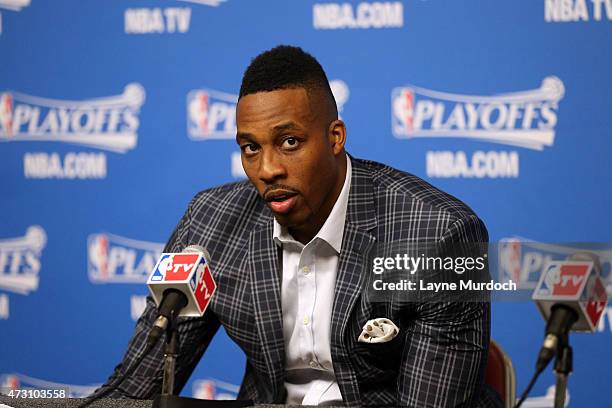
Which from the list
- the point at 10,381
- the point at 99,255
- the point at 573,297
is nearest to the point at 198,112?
the point at 99,255

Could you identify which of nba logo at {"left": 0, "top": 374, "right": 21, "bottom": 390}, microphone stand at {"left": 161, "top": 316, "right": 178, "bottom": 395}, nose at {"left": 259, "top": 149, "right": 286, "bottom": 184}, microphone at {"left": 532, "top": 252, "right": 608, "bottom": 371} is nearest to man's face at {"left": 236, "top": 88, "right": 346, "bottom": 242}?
nose at {"left": 259, "top": 149, "right": 286, "bottom": 184}

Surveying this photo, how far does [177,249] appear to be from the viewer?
7.34 ft

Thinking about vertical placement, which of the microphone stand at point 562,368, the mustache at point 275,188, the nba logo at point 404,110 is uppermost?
the nba logo at point 404,110

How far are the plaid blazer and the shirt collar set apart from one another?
17 mm

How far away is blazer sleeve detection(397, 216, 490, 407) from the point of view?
1.89m

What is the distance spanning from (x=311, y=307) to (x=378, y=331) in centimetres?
20

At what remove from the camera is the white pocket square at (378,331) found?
1.96m

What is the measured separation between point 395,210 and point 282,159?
31 cm

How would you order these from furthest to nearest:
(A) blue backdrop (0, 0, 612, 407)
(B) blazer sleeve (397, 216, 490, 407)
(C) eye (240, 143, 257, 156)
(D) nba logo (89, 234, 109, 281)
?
(D) nba logo (89, 234, 109, 281)
(A) blue backdrop (0, 0, 612, 407)
(C) eye (240, 143, 257, 156)
(B) blazer sleeve (397, 216, 490, 407)

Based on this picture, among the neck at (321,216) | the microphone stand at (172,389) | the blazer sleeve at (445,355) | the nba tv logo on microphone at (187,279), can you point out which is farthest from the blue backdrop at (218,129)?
the nba tv logo on microphone at (187,279)

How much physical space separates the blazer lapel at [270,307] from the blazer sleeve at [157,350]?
0.15 m

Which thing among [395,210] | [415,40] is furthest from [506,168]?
[395,210]

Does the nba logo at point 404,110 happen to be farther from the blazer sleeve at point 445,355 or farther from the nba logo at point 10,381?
the nba logo at point 10,381

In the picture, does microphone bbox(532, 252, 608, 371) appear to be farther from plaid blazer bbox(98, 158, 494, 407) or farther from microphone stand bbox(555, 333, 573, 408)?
plaid blazer bbox(98, 158, 494, 407)
